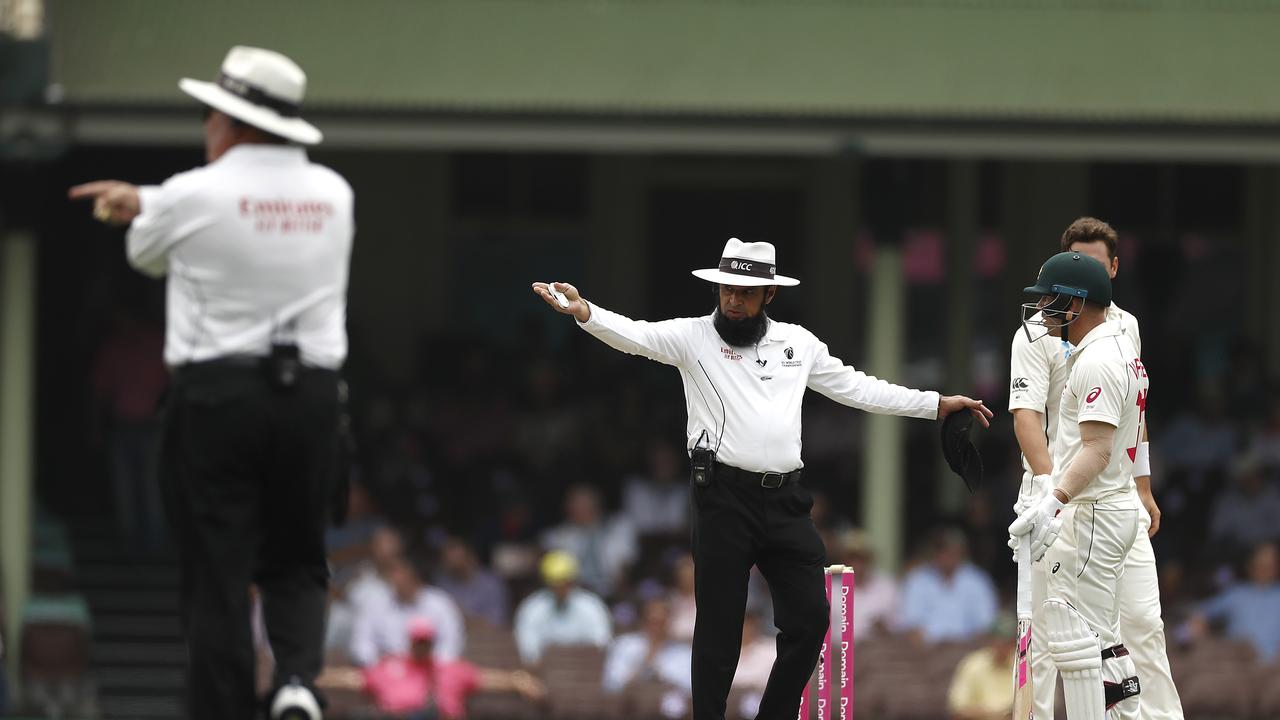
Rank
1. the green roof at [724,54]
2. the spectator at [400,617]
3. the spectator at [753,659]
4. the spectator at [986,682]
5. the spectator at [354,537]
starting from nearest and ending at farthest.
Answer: the spectator at [986,682] → the spectator at [753,659] → the spectator at [400,617] → the spectator at [354,537] → the green roof at [724,54]

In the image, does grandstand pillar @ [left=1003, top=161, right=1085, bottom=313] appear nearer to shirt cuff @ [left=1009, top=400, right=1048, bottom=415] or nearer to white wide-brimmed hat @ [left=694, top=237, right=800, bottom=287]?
shirt cuff @ [left=1009, top=400, right=1048, bottom=415]

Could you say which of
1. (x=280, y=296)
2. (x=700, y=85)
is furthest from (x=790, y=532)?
(x=700, y=85)

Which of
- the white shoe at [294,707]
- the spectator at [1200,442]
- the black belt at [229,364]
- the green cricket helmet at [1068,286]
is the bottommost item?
the spectator at [1200,442]

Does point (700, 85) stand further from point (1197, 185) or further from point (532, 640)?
point (1197, 185)

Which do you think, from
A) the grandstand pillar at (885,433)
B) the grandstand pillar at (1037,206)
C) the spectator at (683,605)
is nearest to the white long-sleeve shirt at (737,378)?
the spectator at (683,605)

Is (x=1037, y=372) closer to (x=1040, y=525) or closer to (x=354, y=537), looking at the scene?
(x=1040, y=525)

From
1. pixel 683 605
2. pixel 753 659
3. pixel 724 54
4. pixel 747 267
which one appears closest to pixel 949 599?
pixel 753 659

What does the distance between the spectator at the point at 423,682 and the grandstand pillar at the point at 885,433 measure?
303 cm

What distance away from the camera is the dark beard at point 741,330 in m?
7.11

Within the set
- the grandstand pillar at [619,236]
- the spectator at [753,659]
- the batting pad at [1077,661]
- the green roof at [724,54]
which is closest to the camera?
the batting pad at [1077,661]

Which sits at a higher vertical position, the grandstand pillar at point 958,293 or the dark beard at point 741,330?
the dark beard at point 741,330

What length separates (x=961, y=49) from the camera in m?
14.8

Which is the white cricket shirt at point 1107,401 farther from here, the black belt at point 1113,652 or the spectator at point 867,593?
the spectator at point 867,593

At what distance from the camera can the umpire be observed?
5289mm
